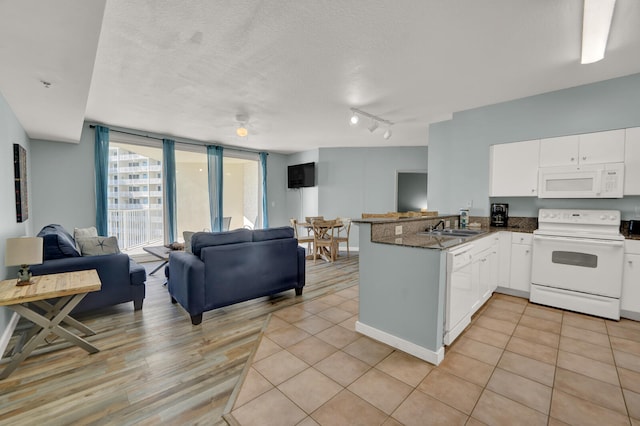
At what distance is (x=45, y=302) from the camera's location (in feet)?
8.13

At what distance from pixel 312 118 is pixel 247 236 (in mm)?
2470

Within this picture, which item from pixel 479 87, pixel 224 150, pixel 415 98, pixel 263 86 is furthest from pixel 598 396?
pixel 224 150

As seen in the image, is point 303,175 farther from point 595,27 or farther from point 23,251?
point 595,27

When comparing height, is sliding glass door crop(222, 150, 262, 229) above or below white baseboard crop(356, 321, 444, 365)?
above

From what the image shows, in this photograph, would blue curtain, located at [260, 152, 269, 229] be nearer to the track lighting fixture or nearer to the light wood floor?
the track lighting fixture

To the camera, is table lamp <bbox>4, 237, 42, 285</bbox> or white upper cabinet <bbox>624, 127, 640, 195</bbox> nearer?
table lamp <bbox>4, 237, 42, 285</bbox>

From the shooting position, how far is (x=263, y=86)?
3242 mm

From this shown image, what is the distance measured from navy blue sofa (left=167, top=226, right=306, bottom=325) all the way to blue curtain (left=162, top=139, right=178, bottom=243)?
2598 millimetres

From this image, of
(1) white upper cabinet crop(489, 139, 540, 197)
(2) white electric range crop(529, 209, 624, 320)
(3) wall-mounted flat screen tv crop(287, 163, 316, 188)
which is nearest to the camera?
(2) white electric range crop(529, 209, 624, 320)

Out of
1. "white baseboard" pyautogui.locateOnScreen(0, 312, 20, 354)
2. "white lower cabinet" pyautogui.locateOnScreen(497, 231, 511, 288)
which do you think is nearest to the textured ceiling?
"white lower cabinet" pyautogui.locateOnScreen(497, 231, 511, 288)

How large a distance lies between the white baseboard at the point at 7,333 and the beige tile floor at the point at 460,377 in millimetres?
2137

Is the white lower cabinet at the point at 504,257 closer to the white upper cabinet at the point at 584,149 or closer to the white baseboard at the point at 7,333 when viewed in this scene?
the white upper cabinet at the point at 584,149

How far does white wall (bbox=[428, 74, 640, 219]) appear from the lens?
9.96 ft

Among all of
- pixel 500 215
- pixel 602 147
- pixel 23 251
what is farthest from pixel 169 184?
pixel 602 147
